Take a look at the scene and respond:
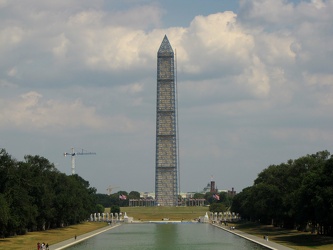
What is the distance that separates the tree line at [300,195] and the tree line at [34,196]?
23.5m

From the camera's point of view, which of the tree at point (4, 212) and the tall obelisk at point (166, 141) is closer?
the tree at point (4, 212)

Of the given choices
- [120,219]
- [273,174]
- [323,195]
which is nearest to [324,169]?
[323,195]

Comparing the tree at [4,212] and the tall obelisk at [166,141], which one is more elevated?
the tall obelisk at [166,141]

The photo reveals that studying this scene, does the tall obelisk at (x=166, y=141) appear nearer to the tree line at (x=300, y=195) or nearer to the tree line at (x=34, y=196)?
the tree line at (x=300, y=195)

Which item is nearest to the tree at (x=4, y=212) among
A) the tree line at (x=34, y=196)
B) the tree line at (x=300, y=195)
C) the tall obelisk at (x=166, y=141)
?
the tree line at (x=34, y=196)

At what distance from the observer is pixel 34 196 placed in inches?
2864

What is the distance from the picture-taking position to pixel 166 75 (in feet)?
531

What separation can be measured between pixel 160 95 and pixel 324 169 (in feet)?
339

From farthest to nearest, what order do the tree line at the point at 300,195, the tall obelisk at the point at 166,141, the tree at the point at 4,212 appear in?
1. the tall obelisk at the point at 166,141
2. the tree line at the point at 300,195
3. the tree at the point at 4,212

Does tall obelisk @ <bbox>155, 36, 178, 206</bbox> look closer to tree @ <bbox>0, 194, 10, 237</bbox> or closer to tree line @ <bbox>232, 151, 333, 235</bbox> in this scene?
tree line @ <bbox>232, 151, 333, 235</bbox>

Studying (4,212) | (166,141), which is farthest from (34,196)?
(166,141)

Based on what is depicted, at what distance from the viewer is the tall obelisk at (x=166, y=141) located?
161m

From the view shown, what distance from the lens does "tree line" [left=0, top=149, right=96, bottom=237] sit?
62.6 metres

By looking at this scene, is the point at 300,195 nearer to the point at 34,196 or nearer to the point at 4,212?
the point at 4,212
